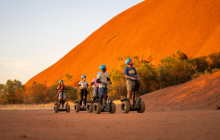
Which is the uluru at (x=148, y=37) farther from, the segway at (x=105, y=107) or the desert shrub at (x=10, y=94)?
the segway at (x=105, y=107)

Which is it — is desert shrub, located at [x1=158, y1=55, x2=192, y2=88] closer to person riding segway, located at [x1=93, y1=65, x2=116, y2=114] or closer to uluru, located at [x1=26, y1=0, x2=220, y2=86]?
person riding segway, located at [x1=93, y1=65, x2=116, y2=114]

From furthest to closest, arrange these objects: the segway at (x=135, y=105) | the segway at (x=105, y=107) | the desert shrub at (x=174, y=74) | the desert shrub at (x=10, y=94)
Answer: the desert shrub at (x=10, y=94), the desert shrub at (x=174, y=74), the segway at (x=105, y=107), the segway at (x=135, y=105)

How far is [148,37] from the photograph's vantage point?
62500 mm

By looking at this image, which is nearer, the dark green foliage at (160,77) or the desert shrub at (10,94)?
the dark green foliage at (160,77)

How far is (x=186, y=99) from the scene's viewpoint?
18.2m

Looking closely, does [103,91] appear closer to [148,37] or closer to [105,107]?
[105,107]

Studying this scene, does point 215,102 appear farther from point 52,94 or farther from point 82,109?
point 52,94

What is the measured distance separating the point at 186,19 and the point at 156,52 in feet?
35.9

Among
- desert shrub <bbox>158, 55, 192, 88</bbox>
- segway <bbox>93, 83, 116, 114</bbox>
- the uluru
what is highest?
the uluru

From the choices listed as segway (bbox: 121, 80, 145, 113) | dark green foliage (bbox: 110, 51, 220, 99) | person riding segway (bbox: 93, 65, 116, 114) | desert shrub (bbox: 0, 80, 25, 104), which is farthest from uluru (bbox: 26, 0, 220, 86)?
segway (bbox: 121, 80, 145, 113)

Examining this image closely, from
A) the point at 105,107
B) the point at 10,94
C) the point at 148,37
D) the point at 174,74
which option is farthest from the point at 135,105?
the point at 148,37

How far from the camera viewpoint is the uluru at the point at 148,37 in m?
52.8

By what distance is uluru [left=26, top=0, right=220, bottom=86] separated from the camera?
52844 millimetres

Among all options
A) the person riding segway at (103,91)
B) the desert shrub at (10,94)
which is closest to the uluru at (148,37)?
the desert shrub at (10,94)
